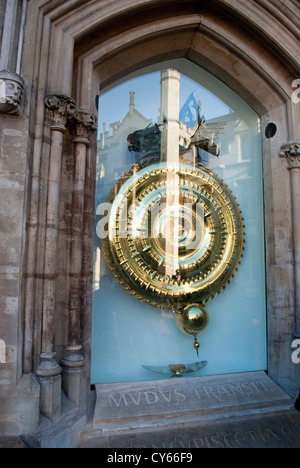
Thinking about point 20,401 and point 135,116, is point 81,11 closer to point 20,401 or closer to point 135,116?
point 135,116

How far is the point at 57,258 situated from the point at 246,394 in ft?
6.86

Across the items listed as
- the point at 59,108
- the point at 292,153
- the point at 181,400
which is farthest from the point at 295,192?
the point at 59,108

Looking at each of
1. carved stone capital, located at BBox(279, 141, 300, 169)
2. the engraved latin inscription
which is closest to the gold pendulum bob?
the engraved latin inscription

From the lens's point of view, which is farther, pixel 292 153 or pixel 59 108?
pixel 292 153

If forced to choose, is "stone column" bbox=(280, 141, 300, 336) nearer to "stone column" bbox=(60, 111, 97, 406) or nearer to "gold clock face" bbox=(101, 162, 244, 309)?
"gold clock face" bbox=(101, 162, 244, 309)

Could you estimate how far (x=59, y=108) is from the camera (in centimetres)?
274

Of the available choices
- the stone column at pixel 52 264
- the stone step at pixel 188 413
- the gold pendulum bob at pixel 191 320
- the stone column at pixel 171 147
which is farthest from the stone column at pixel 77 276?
the gold pendulum bob at pixel 191 320

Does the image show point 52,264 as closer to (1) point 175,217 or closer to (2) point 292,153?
(1) point 175,217

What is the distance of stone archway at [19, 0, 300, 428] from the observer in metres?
2.63

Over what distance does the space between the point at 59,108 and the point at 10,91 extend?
0.40 m

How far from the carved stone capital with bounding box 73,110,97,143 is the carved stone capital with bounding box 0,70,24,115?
559 mm

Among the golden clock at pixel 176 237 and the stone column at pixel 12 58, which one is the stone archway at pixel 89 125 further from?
the golden clock at pixel 176 237

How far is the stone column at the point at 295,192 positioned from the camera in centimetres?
351
